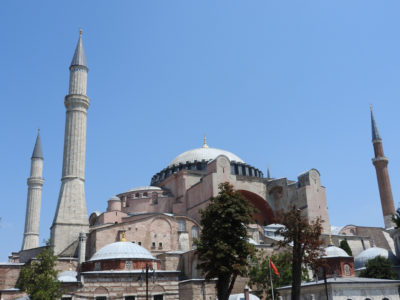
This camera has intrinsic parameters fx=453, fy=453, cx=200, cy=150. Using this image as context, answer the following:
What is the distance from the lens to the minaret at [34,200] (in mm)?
42625

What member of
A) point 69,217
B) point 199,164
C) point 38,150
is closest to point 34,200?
point 38,150

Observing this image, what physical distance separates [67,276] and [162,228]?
9115 millimetres

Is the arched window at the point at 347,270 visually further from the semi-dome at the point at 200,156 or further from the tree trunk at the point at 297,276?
the semi-dome at the point at 200,156

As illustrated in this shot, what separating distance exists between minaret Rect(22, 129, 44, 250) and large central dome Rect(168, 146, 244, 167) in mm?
13085

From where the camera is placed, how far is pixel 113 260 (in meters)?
24.8

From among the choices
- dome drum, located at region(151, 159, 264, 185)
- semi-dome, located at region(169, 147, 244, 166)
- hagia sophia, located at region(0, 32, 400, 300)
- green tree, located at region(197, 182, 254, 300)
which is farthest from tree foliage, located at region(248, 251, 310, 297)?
semi-dome, located at region(169, 147, 244, 166)

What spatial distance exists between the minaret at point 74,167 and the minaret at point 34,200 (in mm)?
11949

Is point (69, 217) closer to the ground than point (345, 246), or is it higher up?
higher up

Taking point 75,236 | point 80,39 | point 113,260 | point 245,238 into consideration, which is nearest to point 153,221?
point 75,236

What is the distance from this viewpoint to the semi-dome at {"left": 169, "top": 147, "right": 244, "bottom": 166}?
43.8 meters

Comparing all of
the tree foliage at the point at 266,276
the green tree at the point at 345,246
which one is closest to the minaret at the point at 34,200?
the tree foliage at the point at 266,276

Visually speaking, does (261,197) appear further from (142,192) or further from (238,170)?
(142,192)

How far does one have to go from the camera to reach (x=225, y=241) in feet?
66.2

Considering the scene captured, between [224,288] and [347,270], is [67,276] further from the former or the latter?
[347,270]
